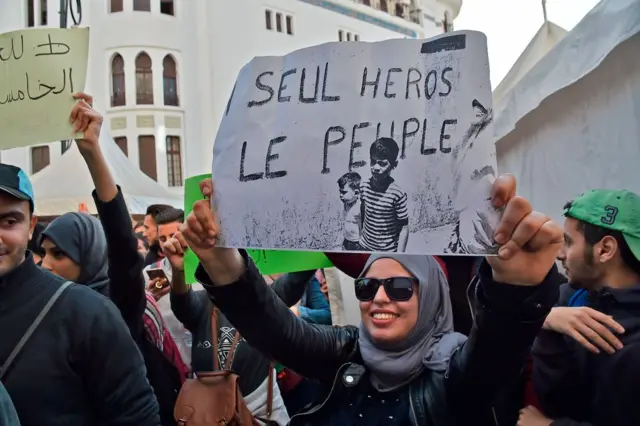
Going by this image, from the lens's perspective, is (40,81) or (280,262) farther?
(280,262)

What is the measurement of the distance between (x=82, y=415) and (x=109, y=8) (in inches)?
846

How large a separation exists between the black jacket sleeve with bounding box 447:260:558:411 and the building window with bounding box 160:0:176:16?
21.8 meters

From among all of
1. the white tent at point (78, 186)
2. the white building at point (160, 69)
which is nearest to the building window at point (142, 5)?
the white building at point (160, 69)

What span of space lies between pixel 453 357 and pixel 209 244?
670 mm

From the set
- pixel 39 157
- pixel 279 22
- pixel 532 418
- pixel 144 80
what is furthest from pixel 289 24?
pixel 532 418

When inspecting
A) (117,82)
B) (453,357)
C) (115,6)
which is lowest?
(453,357)

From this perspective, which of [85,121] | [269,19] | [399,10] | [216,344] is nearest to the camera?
[85,121]

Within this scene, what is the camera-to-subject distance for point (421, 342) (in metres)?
1.72

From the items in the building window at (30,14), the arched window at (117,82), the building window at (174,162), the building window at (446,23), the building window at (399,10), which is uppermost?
the building window at (446,23)

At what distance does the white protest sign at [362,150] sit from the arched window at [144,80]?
20.3m

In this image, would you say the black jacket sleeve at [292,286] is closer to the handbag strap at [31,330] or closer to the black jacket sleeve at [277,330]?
the black jacket sleeve at [277,330]

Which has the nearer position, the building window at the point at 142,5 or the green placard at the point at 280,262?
the green placard at the point at 280,262

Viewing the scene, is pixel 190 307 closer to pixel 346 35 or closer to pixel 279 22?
pixel 279 22

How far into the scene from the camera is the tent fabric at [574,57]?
2.67m
